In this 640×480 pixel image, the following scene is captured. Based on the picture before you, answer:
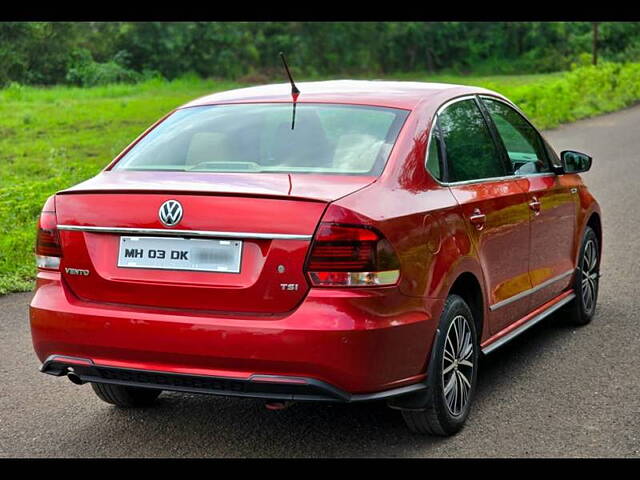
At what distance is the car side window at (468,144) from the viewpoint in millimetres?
5242

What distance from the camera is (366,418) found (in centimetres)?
517

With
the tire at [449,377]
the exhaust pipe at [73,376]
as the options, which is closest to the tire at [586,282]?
the tire at [449,377]

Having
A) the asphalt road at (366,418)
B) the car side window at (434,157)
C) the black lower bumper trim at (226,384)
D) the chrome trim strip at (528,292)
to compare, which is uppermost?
the car side window at (434,157)

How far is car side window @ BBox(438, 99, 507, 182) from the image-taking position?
5.24 metres

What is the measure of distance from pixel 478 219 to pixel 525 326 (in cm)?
107

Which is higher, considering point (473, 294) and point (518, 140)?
point (518, 140)

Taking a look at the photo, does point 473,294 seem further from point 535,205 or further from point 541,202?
point 541,202

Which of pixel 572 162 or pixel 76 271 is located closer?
pixel 76 271

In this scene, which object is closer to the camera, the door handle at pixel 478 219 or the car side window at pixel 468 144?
the door handle at pixel 478 219

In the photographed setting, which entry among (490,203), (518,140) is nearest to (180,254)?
(490,203)

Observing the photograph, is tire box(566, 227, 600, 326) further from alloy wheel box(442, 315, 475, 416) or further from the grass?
the grass

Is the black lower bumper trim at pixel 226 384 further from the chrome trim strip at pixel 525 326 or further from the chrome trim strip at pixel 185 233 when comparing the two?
the chrome trim strip at pixel 525 326
